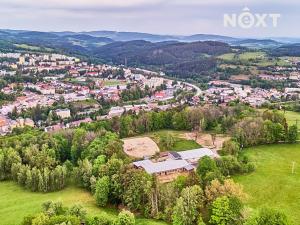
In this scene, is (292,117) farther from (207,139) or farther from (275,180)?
(275,180)

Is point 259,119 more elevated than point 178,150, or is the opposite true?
point 259,119

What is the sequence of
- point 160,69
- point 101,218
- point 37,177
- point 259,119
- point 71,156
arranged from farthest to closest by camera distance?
point 160,69, point 259,119, point 71,156, point 37,177, point 101,218

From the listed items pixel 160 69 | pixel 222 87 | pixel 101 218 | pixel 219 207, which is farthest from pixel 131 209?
pixel 160 69

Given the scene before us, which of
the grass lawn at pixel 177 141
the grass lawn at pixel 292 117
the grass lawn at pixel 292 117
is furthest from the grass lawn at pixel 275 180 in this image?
the grass lawn at pixel 292 117

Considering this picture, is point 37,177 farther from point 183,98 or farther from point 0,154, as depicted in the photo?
point 183,98

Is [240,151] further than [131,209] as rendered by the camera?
Yes
